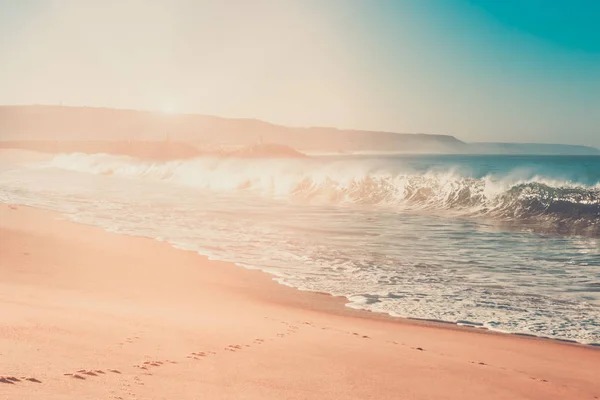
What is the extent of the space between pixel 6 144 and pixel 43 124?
223ft

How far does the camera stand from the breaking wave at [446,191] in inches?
915

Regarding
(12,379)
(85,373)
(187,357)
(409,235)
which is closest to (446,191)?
(409,235)

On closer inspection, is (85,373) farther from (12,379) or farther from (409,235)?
(409,235)

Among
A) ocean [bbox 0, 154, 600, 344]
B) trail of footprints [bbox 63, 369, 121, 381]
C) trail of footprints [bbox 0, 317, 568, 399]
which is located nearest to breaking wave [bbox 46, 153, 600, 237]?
ocean [bbox 0, 154, 600, 344]

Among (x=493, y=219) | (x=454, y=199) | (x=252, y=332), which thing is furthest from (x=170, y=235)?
(x=454, y=199)

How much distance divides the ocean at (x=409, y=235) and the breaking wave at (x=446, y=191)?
0.09 m

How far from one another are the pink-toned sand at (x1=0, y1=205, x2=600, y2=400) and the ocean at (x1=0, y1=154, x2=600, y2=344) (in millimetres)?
1179

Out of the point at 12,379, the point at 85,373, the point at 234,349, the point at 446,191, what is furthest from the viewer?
the point at 446,191

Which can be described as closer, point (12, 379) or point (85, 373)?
point (12, 379)

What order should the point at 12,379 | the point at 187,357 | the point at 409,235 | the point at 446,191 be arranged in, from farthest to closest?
the point at 446,191, the point at 409,235, the point at 187,357, the point at 12,379

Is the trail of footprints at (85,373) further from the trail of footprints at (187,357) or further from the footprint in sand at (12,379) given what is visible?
the footprint in sand at (12,379)

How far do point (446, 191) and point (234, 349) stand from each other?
24244mm

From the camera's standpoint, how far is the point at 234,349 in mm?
Result: 6121

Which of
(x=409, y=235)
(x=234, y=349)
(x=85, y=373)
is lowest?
(x=234, y=349)
